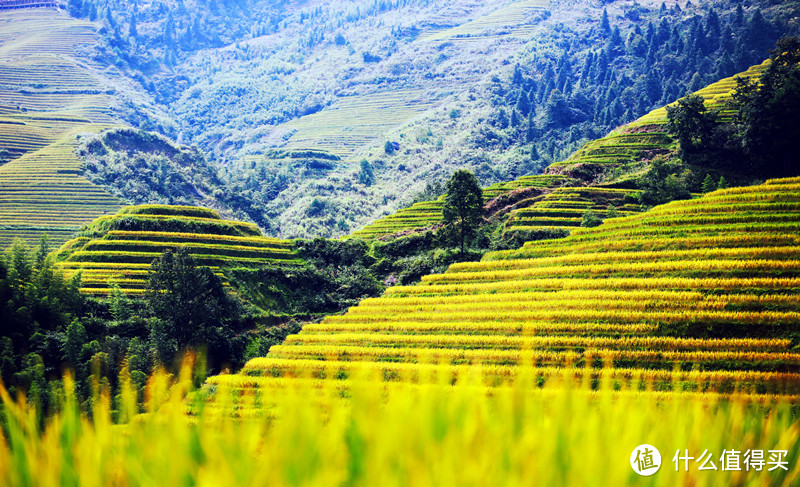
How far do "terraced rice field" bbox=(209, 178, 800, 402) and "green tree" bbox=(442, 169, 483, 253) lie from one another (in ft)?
26.0

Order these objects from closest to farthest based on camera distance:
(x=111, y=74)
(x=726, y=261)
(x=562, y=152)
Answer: (x=726, y=261), (x=562, y=152), (x=111, y=74)

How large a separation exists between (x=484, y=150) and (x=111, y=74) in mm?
153521

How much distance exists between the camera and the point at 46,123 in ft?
347

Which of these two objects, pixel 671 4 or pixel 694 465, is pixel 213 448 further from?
pixel 671 4

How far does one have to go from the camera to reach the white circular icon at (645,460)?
2666mm

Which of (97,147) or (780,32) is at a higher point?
(780,32)

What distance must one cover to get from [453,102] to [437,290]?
11729cm

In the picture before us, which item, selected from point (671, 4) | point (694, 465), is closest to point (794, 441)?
point (694, 465)

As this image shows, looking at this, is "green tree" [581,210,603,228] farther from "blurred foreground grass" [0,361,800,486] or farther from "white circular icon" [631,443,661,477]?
"white circular icon" [631,443,661,477]

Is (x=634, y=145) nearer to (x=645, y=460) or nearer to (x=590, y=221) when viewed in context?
(x=590, y=221)

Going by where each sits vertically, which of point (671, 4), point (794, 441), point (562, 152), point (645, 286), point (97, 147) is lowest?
point (645, 286)

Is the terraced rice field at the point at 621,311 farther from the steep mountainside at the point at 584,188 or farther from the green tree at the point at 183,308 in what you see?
the steep mountainside at the point at 584,188

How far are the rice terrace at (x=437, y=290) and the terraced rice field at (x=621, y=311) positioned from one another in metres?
0.14

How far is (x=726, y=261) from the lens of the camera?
21219mm
